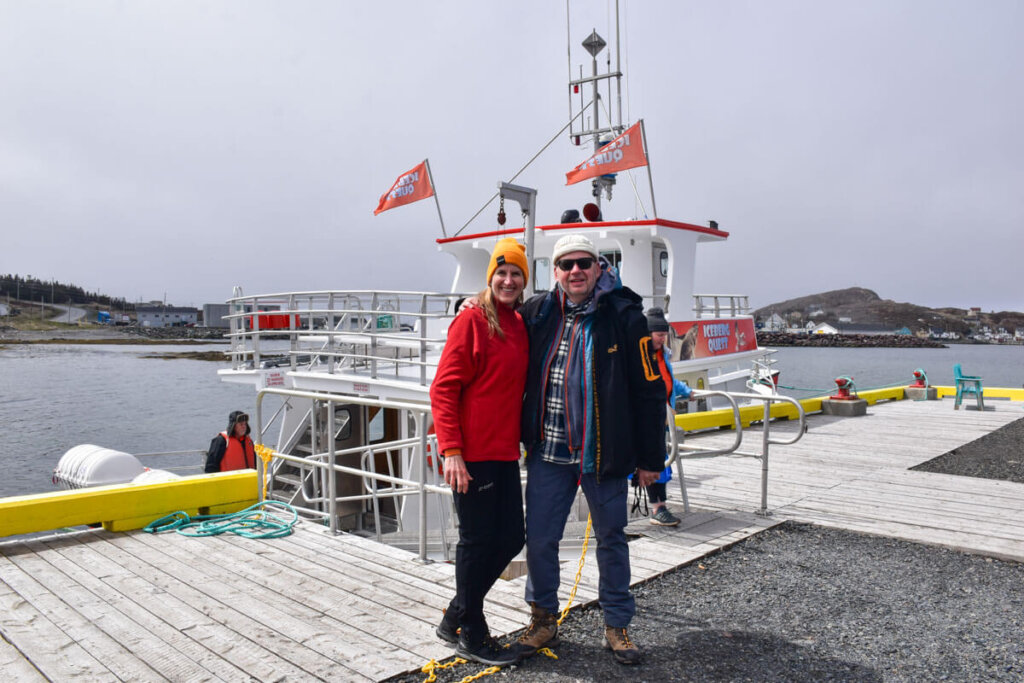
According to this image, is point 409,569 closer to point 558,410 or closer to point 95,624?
point 95,624

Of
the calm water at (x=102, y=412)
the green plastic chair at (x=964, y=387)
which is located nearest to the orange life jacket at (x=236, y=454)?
the calm water at (x=102, y=412)

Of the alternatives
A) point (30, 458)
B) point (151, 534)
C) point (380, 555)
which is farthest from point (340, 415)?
point (30, 458)

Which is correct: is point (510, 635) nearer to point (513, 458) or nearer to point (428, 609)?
point (428, 609)

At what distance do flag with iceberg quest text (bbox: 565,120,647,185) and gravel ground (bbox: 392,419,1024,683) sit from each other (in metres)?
7.32

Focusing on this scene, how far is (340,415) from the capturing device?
9742mm

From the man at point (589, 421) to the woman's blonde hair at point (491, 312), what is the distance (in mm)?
237

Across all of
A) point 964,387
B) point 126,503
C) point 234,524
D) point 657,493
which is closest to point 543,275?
point 657,493

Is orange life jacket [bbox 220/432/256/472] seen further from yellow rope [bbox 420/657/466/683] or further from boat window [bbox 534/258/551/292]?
yellow rope [bbox 420/657/466/683]

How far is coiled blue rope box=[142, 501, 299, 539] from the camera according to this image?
499 cm

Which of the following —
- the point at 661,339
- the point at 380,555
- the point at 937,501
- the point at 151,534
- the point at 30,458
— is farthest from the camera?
the point at 30,458

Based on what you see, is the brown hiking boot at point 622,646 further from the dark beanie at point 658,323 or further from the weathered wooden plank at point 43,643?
the dark beanie at point 658,323

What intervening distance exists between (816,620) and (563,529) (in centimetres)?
153

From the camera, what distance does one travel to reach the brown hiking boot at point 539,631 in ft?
10.2

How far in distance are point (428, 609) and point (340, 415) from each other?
6411 mm
